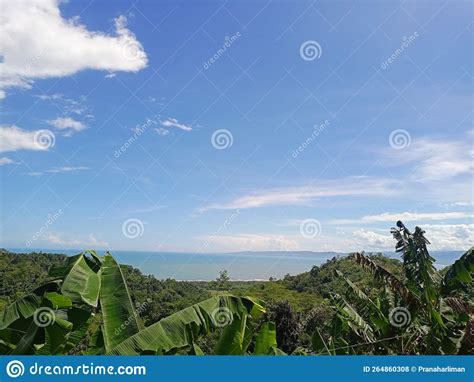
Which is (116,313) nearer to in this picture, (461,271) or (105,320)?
(105,320)

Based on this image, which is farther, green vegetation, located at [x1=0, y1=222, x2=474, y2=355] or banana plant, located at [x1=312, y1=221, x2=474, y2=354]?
banana plant, located at [x1=312, y1=221, x2=474, y2=354]

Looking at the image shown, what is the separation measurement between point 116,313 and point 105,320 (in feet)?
0.48

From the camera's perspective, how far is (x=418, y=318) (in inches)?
295

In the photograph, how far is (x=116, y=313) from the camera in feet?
17.3

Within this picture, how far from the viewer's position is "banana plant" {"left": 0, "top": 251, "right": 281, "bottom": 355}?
15.4ft

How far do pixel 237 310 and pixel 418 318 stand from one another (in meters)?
3.63

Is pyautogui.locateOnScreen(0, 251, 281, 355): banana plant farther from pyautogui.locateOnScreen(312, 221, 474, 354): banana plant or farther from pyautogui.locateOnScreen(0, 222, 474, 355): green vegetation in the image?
pyautogui.locateOnScreen(312, 221, 474, 354): banana plant

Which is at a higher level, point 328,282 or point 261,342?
point 328,282

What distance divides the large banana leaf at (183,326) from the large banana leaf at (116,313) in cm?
38

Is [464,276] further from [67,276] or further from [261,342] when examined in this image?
[67,276]

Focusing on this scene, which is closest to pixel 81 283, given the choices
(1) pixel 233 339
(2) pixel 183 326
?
(2) pixel 183 326

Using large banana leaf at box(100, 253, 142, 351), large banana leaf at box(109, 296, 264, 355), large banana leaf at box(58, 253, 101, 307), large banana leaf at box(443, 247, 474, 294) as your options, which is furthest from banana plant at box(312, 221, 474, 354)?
large banana leaf at box(58, 253, 101, 307)

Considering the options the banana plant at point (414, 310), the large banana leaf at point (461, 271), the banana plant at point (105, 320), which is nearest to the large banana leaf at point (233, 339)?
the banana plant at point (105, 320)

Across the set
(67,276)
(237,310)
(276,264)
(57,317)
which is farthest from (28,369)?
(276,264)
